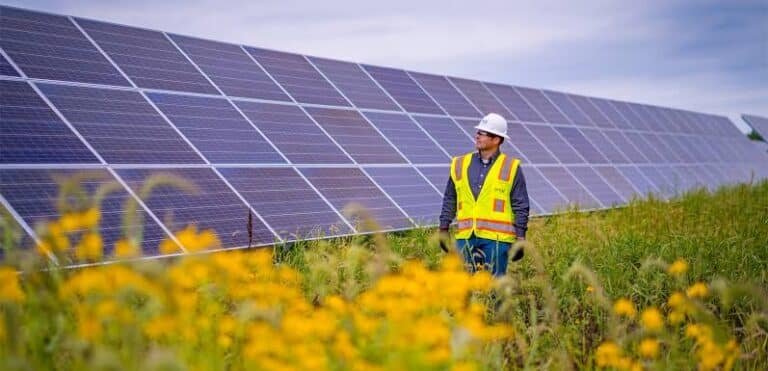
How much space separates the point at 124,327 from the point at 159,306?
0.35 metres

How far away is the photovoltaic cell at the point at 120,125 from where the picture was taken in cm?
886

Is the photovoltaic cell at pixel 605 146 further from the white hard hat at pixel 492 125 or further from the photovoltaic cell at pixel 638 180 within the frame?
the white hard hat at pixel 492 125

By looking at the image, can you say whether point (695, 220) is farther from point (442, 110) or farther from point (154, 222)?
point (154, 222)

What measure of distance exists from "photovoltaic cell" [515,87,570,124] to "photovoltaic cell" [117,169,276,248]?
35.0 feet

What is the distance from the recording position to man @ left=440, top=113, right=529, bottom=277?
7.09 m

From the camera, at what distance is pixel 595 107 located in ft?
71.6

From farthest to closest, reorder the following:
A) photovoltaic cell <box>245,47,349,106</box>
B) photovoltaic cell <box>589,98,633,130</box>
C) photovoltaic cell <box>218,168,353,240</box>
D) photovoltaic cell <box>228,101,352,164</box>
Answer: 1. photovoltaic cell <box>589,98,633,130</box>
2. photovoltaic cell <box>245,47,349,106</box>
3. photovoltaic cell <box>228,101,352,164</box>
4. photovoltaic cell <box>218,168,353,240</box>

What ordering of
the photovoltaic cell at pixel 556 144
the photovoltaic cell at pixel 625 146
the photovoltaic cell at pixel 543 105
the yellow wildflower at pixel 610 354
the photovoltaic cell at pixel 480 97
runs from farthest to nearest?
1. the photovoltaic cell at pixel 625 146
2. the photovoltaic cell at pixel 543 105
3. the photovoltaic cell at pixel 480 97
4. the photovoltaic cell at pixel 556 144
5. the yellow wildflower at pixel 610 354

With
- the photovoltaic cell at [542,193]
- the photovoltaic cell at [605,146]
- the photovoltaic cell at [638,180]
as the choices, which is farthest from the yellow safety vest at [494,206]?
the photovoltaic cell at [605,146]

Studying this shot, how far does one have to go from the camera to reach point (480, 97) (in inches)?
668

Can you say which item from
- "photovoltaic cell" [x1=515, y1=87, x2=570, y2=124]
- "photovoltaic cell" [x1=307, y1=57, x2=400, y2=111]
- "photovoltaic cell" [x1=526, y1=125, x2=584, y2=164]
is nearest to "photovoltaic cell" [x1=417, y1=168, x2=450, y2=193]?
"photovoltaic cell" [x1=307, y1=57, x2=400, y2=111]

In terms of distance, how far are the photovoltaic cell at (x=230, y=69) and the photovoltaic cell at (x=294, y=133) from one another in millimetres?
266

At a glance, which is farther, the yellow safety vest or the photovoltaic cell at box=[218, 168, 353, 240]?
the photovoltaic cell at box=[218, 168, 353, 240]

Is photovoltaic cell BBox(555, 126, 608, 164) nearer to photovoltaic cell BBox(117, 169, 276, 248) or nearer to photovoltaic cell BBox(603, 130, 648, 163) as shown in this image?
photovoltaic cell BBox(603, 130, 648, 163)
